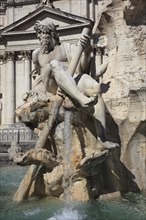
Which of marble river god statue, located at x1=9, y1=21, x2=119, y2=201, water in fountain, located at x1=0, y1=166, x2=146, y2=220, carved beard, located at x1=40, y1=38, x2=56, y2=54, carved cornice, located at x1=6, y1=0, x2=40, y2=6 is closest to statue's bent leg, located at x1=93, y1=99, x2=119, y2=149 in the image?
marble river god statue, located at x1=9, y1=21, x2=119, y2=201

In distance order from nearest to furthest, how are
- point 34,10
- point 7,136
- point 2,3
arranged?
point 7,136 → point 34,10 → point 2,3

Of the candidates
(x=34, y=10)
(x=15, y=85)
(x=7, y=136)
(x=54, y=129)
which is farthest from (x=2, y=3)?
(x=54, y=129)

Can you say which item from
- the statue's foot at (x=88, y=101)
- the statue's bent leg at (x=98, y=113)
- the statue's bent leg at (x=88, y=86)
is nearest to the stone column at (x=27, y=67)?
the statue's bent leg at (x=88, y=86)

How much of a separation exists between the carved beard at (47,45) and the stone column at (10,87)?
103 feet

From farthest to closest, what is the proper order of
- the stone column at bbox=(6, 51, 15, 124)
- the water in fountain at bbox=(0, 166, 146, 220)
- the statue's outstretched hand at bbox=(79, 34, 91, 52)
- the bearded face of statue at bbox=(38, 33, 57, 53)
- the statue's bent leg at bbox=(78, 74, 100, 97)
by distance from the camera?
the stone column at bbox=(6, 51, 15, 124), the bearded face of statue at bbox=(38, 33, 57, 53), the statue's outstretched hand at bbox=(79, 34, 91, 52), the statue's bent leg at bbox=(78, 74, 100, 97), the water in fountain at bbox=(0, 166, 146, 220)

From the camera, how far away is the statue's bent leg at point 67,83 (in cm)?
553

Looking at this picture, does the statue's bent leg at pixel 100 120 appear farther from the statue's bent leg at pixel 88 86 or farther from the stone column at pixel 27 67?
the stone column at pixel 27 67

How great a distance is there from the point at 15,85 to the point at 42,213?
33.3 m

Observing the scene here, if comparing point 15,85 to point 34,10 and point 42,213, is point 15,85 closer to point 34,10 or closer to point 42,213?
point 34,10

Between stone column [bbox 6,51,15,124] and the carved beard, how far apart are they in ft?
103

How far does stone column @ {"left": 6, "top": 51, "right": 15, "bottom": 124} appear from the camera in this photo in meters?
37.4

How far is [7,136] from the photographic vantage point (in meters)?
25.8

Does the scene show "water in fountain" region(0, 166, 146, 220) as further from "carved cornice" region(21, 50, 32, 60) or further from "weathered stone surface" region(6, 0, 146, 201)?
"carved cornice" region(21, 50, 32, 60)

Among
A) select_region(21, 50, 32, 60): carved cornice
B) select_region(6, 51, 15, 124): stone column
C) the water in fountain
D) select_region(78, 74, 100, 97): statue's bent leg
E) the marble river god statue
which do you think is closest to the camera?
the water in fountain
